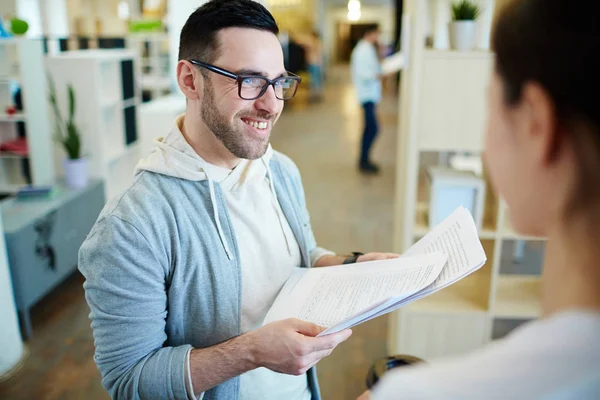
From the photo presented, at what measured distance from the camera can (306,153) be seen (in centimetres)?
808

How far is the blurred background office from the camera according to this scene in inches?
98.9

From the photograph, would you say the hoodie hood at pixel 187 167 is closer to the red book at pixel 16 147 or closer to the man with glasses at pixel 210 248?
the man with glasses at pixel 210 248

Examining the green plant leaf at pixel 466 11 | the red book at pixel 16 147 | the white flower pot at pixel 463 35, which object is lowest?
the red book at pixel 16 147

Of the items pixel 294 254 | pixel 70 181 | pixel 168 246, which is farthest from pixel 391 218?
pixel 168 246

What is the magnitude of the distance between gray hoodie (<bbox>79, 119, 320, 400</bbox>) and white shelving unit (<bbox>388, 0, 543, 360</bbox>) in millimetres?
1498

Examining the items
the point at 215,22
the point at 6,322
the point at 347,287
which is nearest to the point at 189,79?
the point at 215,22

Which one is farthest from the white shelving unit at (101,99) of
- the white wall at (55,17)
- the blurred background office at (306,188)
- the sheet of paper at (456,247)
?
the white wall at (55,17)

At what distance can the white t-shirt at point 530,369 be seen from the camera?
46 centimetres

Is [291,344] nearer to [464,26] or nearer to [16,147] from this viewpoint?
[464,26]

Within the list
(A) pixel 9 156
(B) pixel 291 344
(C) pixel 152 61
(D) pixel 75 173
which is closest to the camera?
(B) pixel 291 344

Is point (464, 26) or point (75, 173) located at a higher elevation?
point (464, 26)

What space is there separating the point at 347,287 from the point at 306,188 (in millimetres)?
5048

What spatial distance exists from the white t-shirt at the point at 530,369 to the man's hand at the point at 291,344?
52cm

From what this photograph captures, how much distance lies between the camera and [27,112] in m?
4.32
